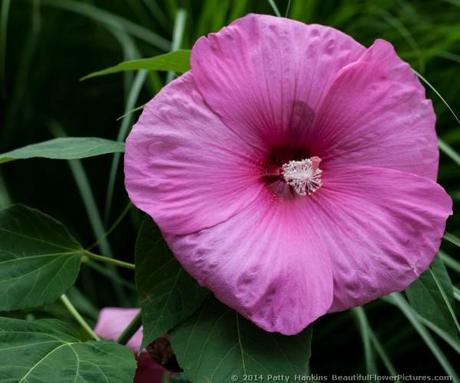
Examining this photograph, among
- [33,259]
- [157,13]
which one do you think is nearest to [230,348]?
[33,259]

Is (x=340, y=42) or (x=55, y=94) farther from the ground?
(x=340, y=42)

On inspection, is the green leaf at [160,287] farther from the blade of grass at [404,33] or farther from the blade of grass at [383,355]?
the blade of grass at [404,33]

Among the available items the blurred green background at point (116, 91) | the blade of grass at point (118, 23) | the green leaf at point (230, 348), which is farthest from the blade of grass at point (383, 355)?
the blade of grass at point (118, 23)

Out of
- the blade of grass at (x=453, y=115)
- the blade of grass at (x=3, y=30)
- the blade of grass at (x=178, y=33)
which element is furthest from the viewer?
the blade of grass at (x=3, y=30)

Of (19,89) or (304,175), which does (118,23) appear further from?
(304,175)

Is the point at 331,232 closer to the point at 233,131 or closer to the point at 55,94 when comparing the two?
the point at 233,131

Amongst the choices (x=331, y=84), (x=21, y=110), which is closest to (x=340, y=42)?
(x=331, y=84)
